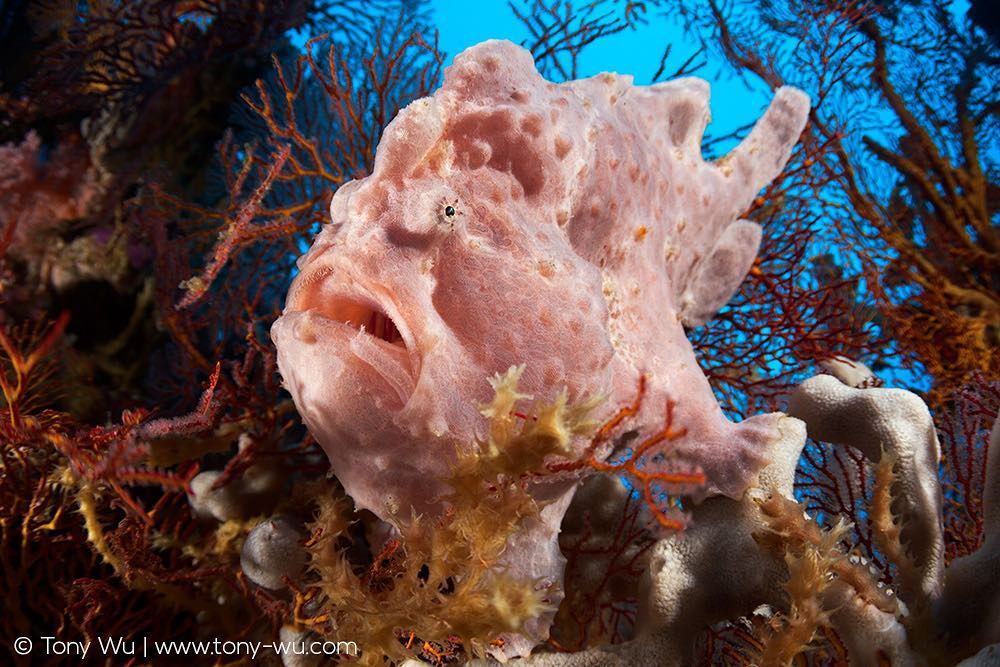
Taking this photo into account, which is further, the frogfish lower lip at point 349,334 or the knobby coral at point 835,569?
the knobby coral at point 835,569

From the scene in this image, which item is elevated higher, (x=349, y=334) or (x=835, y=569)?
(x=349, y=334)

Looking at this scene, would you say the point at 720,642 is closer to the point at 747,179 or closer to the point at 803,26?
the point at 747,179

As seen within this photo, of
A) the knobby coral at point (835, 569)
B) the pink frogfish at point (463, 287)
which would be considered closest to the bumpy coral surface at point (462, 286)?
the pink frogfish at point (463, 287)

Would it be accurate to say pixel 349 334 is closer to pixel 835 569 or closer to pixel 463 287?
pixel 463 287

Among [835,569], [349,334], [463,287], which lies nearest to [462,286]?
[463,287]

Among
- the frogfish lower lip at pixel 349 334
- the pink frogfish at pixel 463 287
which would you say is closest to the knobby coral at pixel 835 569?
the pink frogfish at pixel 463 287

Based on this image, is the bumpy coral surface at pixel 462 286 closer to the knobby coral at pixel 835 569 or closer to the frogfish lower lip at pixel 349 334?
the frogfish lower lip at pixel 349 334

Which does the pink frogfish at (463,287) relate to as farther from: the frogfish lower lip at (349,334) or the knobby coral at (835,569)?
the knobby coral at (835,569)

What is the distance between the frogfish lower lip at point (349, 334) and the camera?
1.61 meters

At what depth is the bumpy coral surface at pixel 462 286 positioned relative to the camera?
1608 millimetres

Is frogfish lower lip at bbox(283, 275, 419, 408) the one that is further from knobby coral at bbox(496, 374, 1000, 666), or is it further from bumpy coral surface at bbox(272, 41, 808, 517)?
knobby coral at bbox(496, 374, 1000, 666)

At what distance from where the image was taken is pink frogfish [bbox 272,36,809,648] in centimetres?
161

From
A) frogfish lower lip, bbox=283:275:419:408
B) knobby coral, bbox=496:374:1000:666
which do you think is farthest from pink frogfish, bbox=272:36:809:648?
knobby coral, bbox=496:374:1000:666

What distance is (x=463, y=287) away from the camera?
167cm
